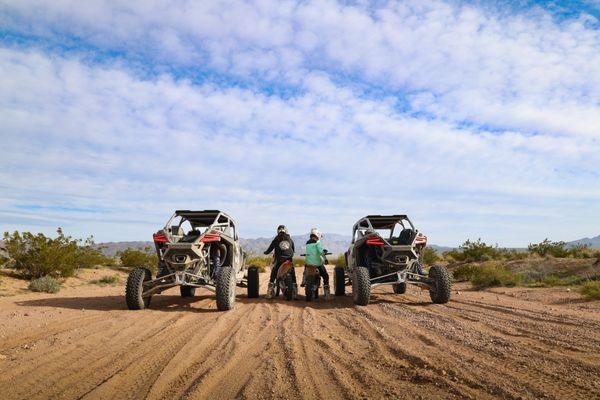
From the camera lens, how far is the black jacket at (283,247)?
1034 cm

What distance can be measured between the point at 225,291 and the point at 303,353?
12.7 feet

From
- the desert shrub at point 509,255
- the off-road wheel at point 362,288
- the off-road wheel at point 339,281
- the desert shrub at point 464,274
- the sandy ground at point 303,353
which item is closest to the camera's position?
the sandy ground at point 303,353

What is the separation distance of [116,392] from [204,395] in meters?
0.81

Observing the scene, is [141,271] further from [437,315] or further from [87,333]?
[437,315]

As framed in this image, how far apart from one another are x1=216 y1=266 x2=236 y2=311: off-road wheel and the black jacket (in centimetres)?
213

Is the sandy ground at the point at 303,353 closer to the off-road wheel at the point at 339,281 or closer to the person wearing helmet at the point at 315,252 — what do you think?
the person wearing helmet at the point at 315,252

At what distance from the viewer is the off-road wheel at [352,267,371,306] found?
8781mm

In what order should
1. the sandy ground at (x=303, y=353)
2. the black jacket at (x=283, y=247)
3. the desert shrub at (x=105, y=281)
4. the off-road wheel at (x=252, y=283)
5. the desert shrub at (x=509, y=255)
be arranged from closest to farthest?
the sandy ground at (x=303, y=353) → the black jacket at (x=283, y=247) → the off-road wheel at (x=252, y=283) → the desert shrub at (x=105, y=281) → the desert shrub at (x=509, y=255)

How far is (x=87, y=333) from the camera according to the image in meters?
5.98

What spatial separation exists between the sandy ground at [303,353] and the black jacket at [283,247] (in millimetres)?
2292

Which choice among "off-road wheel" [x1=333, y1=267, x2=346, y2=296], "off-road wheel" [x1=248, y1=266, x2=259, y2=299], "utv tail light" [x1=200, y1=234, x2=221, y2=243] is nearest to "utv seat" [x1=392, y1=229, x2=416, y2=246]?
"off-road wheel" [x1=333, y1=267, x2=346, y2=296]

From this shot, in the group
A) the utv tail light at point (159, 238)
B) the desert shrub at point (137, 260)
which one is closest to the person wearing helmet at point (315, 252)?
the utv tail light at point (159, 238)

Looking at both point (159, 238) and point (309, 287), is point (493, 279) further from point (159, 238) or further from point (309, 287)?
point (159, 238)

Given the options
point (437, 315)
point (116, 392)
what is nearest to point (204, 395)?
point (116, 392)
